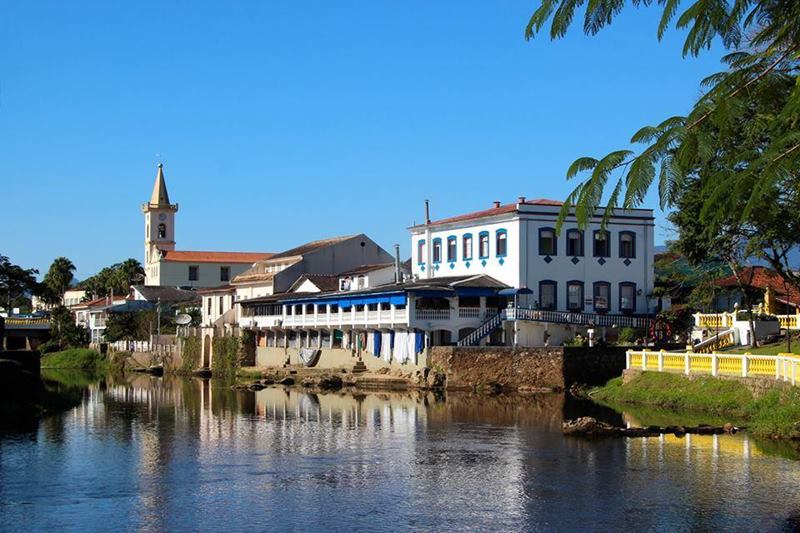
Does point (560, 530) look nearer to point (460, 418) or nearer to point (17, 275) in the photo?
point (460, 418)

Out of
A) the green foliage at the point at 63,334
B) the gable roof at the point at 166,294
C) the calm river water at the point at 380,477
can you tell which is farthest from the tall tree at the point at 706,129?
the gable roof at the point at 166,294

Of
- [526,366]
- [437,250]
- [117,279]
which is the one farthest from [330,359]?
[117,279]

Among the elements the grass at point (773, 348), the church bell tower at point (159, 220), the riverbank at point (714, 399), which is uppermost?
the church bell tower at point (159, 220)

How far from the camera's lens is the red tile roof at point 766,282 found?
58.8 m

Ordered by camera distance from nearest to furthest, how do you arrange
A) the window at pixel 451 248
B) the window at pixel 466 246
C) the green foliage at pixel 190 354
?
1. the window at pixel 466 246
2. the window at pixel 451 248
3. the green foliage at pixel 190 354

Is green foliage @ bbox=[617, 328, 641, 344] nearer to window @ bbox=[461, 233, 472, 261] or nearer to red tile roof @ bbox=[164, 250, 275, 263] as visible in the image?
window @ bbox=[461, 233, 472, 261]

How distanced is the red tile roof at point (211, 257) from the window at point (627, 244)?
7133 cm

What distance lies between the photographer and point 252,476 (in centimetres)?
2811

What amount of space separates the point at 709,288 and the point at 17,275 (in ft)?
131

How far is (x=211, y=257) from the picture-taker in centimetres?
13250

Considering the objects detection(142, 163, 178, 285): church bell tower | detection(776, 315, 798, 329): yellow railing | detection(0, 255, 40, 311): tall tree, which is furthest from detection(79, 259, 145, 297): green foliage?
detection(776, 315, 798, 329): yellow railing

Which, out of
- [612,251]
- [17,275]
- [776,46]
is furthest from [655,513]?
[17,275]

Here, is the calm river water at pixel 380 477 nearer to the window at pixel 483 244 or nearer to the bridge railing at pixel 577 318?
the bridge railing at pixel 577 318

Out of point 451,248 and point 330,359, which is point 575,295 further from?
point 330,359
